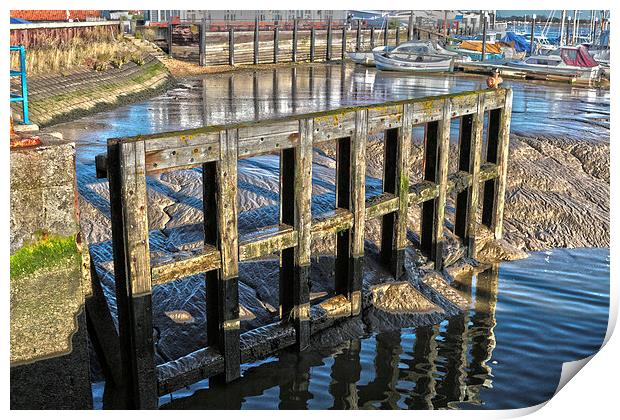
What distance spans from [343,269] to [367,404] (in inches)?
91.3

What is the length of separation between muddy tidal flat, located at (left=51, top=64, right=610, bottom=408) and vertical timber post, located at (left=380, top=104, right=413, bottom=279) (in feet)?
1.02

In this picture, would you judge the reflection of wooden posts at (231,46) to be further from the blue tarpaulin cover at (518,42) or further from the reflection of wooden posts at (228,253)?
the reflection of wooden posts at (228,253)

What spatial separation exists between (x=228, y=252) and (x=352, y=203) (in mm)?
2388

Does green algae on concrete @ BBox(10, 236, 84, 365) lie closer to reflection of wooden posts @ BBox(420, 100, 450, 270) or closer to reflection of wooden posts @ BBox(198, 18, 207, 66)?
reflection of wooden posts @ BBox(420, 100, 450, 270)

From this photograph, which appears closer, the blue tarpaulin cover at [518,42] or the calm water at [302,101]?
the calm water at [302,101]

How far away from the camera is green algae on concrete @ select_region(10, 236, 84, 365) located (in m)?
7.51

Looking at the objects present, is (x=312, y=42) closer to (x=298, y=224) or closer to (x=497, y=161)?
(x=497, y=161)

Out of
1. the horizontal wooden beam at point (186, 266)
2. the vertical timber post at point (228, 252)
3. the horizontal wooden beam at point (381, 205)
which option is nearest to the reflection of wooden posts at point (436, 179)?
the horizontal wooden beam at point (381, 205)

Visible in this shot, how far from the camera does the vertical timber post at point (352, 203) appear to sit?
36.2ft

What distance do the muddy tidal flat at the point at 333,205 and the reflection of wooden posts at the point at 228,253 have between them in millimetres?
446

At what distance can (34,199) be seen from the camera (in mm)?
7621

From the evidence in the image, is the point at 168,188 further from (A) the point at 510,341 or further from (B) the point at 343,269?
(A) the point at 510,341

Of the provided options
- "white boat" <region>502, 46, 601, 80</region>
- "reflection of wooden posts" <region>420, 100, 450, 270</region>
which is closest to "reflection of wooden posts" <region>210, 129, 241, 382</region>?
"reflection of wooden posts" <region>420, 100, 450, 270</region>

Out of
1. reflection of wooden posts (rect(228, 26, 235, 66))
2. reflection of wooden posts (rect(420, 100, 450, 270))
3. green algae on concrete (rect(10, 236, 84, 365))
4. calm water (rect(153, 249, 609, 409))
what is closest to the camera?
green algae on concrete (rect(10, 236, 84, 365))
